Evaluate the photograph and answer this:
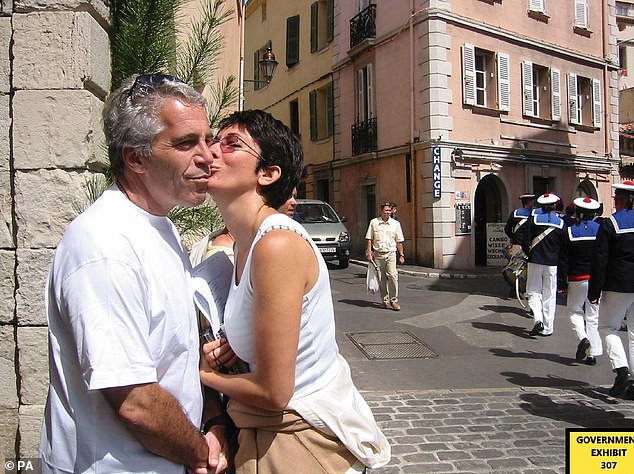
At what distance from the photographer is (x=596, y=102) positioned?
834 inches

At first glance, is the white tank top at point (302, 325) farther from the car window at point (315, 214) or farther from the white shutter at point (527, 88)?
the white shutter at point (527, 88)

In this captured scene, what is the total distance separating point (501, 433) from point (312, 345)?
3.52m

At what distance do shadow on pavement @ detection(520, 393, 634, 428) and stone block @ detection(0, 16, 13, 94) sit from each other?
4966 millimetres

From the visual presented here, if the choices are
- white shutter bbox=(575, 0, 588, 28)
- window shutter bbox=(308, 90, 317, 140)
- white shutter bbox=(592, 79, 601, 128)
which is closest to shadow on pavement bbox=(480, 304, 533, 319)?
white shutter bbox=(592, 79, 601, 128)

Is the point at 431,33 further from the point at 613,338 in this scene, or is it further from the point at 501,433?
the point at 501,433

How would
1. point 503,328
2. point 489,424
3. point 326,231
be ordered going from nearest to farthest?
point 489,424, point 503,328, point 326,231

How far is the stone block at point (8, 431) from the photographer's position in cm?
350

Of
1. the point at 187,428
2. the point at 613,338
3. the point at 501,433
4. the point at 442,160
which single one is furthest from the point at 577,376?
the point at 442,160

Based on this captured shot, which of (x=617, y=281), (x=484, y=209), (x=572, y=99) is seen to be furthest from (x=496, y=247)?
(x=617, y=281)

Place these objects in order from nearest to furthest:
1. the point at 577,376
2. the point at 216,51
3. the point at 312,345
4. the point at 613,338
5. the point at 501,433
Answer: the point at 312,345
the point at 216,51
the point at 501,433
the point at 613,338
the point at 577,376

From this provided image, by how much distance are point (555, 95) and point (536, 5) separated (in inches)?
121

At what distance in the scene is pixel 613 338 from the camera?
5852 mm

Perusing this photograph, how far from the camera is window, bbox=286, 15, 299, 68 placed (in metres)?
26.3

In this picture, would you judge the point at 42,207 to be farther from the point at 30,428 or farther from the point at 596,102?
the point at 596,102
